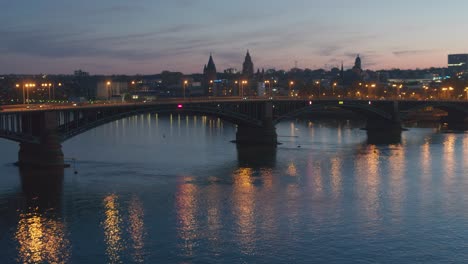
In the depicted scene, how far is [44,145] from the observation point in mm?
56094

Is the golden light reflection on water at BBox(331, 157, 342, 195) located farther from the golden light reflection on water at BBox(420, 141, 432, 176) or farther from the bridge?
the bridge

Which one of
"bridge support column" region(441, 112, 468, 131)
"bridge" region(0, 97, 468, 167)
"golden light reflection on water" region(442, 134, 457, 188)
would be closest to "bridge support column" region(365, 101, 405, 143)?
"bridge" region(0, 97, 468, 167)

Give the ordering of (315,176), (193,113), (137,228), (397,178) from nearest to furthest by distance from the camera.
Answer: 1. (137,228)
2. (397,178)
3. (315,176)
4. (193,113)

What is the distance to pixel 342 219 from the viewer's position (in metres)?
37.3

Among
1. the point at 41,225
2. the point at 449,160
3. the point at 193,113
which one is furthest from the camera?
the point at 193,113

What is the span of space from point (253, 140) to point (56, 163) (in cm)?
3393

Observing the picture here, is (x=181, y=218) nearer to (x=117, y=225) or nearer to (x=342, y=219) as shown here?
(x=117, y=225)

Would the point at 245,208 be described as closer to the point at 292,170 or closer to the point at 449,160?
the point at 292,170

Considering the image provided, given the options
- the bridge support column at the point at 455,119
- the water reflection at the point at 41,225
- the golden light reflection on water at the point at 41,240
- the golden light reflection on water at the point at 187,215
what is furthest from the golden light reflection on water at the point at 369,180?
the bridge support column at the point at 455,119

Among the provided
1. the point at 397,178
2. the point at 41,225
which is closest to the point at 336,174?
the point at 397,178

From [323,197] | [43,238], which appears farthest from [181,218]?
[323,197]

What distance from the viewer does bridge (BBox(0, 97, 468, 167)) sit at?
5575 centimetres

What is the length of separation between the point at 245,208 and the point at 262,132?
43658 mm

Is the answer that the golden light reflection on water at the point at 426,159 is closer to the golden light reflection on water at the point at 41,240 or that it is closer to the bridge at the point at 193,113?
the bridge at the point at 193,113
